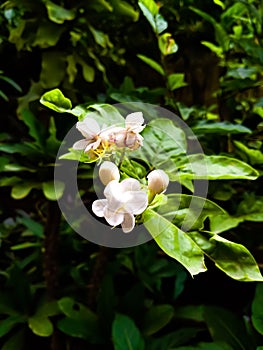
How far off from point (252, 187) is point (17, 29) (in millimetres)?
778

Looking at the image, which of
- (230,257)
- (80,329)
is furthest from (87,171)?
(230,257)

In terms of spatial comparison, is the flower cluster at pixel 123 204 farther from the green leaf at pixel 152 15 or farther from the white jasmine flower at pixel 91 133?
the green leaf at pixel 152 15

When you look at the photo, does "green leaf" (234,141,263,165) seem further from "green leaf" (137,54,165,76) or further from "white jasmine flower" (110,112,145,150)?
"white jasmine flower" (110,112,145,150)

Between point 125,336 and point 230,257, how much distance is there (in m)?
0.59

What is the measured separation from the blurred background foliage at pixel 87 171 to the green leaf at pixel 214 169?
214 mm

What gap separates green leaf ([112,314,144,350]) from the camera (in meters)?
0.96

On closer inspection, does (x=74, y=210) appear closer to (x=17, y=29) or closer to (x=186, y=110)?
(x=186, y=110)

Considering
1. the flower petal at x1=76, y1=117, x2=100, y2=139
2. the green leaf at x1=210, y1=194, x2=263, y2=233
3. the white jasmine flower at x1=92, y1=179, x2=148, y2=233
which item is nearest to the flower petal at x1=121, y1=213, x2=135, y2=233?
the white jasmine flower at x1=92, y1=179, x2=148, y2=233

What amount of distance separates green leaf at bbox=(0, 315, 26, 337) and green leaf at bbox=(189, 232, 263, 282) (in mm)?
795

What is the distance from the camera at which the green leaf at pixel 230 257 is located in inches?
18.4

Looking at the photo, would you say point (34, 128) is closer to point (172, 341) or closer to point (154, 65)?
point (154, 65)

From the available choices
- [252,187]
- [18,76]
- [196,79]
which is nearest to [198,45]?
[196,79]

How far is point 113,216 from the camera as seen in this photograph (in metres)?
0.45

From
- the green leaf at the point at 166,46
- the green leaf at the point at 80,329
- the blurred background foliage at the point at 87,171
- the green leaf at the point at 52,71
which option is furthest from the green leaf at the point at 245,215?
the green leaf at the point at 52,71
